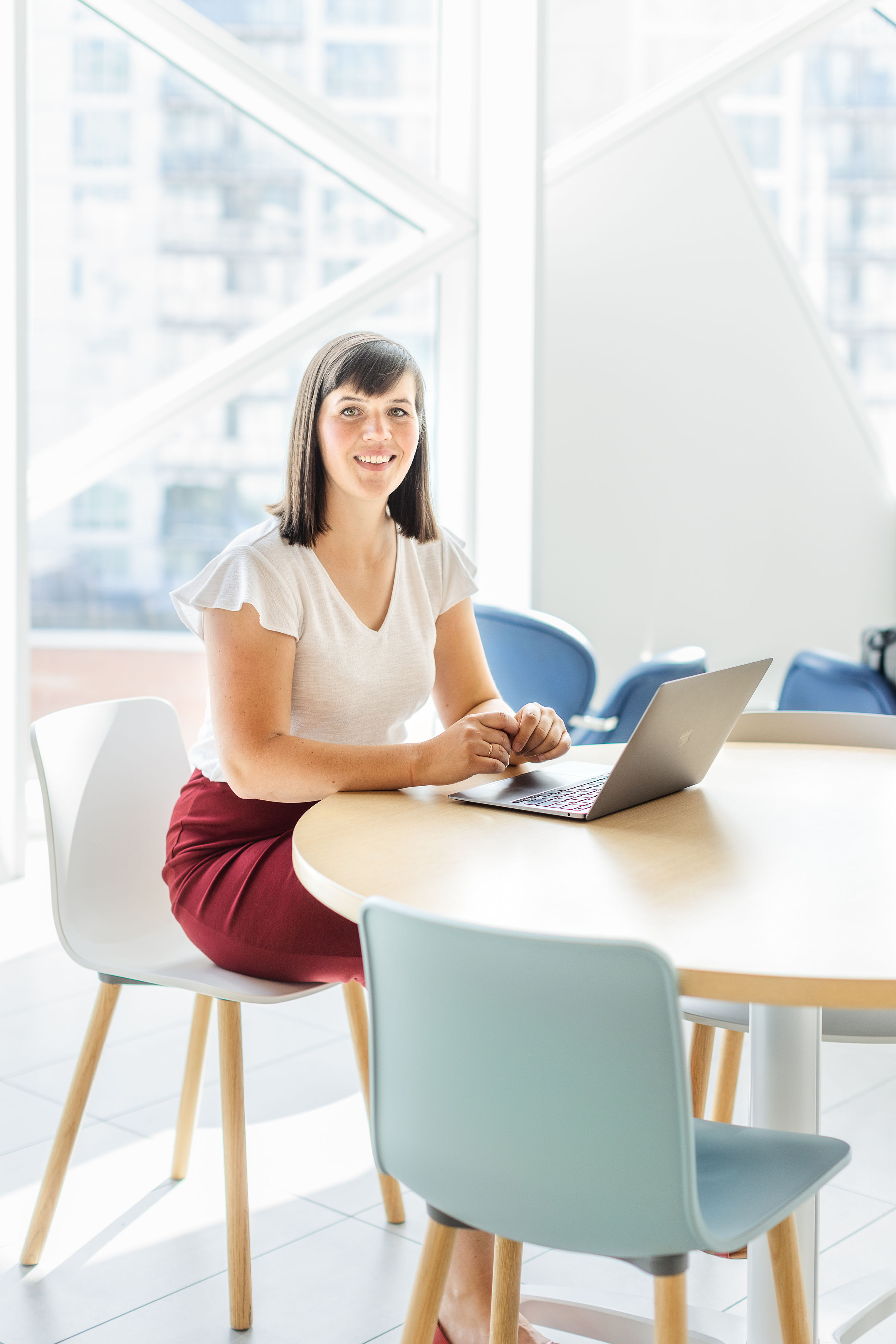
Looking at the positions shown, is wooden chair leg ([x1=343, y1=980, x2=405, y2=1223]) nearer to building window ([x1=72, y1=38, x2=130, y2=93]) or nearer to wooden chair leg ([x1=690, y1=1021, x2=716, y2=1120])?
wooden chair leg ([x1=690, y1=1021, x2=716, y2=1120])

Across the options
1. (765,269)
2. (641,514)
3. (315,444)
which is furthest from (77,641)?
(765,269)

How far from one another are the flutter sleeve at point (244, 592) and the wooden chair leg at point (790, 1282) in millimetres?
982

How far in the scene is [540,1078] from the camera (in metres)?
1.03

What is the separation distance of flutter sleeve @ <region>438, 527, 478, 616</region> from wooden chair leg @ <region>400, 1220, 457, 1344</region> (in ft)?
3.68

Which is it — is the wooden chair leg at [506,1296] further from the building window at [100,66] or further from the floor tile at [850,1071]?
the building window at [100,66]

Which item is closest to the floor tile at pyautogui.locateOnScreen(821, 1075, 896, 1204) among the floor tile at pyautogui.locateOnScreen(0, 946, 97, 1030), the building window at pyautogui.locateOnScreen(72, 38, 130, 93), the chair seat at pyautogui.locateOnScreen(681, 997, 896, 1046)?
the chair seat at pyautogui.locateOnScreen(681, 997, 896, 1046)

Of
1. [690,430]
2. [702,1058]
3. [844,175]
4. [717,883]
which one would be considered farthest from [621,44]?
[717,883]

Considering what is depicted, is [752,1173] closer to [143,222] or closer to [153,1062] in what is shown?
[153,1062]

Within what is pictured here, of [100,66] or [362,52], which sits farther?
[362,52]

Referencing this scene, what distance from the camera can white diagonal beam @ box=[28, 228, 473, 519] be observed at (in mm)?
4391

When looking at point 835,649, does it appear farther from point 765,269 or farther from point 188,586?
point 188,586

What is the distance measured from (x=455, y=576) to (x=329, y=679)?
375mm

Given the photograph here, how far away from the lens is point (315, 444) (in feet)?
6.54

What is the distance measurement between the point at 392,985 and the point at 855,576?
5.49m
